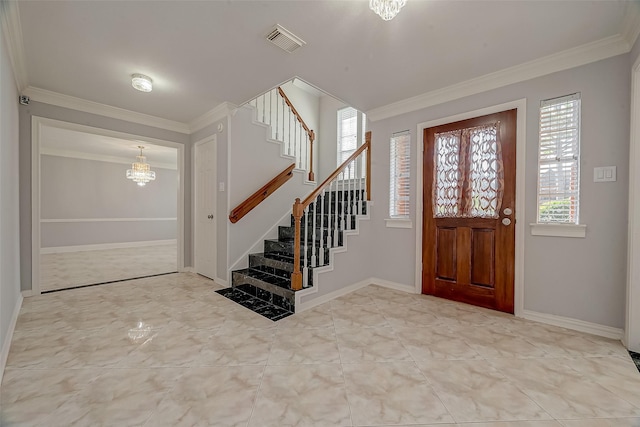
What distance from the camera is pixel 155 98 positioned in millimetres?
3494

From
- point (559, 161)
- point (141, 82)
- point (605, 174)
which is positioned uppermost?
point (141, 82)

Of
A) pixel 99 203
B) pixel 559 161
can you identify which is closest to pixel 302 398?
pixel 559 161

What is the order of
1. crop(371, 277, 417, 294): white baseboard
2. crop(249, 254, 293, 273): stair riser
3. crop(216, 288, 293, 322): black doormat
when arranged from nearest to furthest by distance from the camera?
crop(216, 288, 293, 322): black doormat < crop(249, 254, 293, 273): stair riser < crop(371, 277, 417, 294): white baseboard

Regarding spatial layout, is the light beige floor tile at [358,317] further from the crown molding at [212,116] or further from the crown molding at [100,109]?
the crown molding at [100,109]

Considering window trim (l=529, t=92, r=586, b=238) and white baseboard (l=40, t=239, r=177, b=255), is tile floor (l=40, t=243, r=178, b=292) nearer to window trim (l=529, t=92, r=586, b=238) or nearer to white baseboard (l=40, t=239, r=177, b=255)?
white baseboard (l=40, t=239, r=177, b=255)

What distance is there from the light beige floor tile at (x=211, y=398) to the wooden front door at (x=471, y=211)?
2.43 m

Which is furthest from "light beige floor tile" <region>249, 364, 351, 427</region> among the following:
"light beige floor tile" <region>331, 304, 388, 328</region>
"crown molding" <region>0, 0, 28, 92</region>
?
"crown molding" <region>0, 0, 28, 92</region>

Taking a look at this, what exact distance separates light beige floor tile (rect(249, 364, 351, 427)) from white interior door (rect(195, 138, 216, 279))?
266 cm

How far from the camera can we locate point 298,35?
220 cm

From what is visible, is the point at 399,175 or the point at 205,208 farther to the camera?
the point at 205,208

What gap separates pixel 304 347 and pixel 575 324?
247cm

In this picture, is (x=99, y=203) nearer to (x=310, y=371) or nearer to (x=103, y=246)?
(x=103, y=246)

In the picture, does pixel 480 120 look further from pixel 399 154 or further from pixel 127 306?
pixel 127 306

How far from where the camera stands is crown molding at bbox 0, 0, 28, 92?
6.14ft
